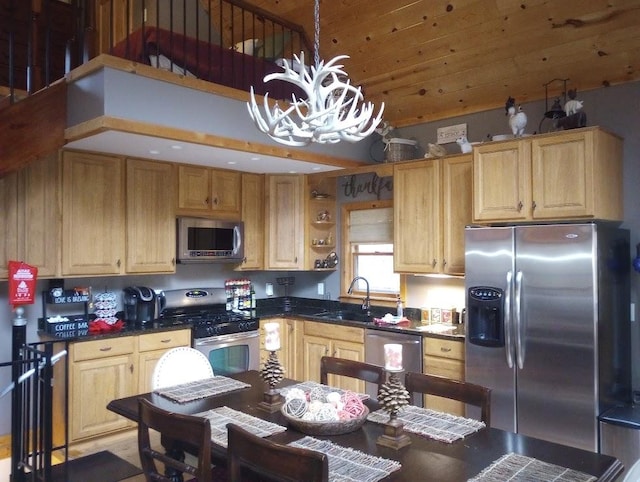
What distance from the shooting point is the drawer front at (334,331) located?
4492 mm

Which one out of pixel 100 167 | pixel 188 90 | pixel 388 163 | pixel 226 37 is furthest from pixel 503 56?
pixel 100 167

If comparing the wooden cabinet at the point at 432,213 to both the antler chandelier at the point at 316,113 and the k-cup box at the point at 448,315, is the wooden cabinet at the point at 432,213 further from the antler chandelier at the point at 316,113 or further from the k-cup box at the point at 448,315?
the antler chandelier at the point at 316,113

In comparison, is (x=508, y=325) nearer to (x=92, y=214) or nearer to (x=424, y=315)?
(x=424, y=315)

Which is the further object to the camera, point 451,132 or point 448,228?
point 451,132

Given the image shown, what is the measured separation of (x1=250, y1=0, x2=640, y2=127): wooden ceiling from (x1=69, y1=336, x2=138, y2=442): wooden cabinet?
3.05 metres

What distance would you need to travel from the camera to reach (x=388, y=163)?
15.1 ft

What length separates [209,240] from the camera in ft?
15.9

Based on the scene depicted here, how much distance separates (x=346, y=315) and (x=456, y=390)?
2631 millimetres

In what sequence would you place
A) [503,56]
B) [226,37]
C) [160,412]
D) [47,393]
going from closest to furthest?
1. [160,412]
2. [47,393]
3. [503,56]
4. [226,37]

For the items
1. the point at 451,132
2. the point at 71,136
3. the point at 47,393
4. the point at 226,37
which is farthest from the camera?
the point at 226,37

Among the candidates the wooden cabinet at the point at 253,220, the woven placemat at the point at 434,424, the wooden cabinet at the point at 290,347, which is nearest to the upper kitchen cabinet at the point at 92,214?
the wooden cabinet at the point at 253,220

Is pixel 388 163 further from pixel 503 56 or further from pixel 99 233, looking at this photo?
pixel 99 233

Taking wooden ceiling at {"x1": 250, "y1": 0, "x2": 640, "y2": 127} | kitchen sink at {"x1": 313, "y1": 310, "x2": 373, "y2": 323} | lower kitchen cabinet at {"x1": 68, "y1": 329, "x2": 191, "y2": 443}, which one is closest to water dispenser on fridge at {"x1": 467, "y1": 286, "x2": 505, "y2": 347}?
kitchen sink at {"x1": 313, "y1": 310, "x2": 373, "y2": 323}

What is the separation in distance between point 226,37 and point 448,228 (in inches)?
121
